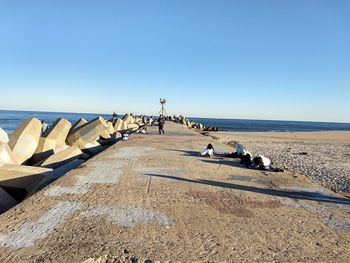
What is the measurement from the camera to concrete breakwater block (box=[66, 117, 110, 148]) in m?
14.0

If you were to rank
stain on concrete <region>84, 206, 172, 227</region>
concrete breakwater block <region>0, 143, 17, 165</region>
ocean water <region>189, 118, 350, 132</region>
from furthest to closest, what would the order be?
ocean water <region>189, 118, 350, 132</region>, concrete breakwater block <region>0, 143, 17, 165</region>, stain on concrete <region>84, 206, 172, 227</region>

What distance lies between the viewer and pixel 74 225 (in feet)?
13.0

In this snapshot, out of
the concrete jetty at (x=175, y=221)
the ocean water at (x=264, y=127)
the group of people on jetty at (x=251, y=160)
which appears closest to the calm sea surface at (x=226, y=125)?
the ocean water at (x=264, y=127)

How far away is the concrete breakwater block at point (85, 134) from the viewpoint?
14.0 meters

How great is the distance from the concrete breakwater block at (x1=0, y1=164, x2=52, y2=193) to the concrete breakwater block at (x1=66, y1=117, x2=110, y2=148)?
5877 millimetres

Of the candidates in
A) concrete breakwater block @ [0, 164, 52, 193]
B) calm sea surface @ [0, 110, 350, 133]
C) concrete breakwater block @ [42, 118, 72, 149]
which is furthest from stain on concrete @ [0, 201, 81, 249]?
calm sea surface @ [0, 110, 350, 133]

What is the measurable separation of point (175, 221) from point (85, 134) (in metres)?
11.0

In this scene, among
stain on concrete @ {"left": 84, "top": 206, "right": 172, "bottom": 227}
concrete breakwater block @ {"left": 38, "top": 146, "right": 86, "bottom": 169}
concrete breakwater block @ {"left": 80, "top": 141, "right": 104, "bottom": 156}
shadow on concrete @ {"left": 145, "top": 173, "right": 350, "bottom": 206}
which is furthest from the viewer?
concrete breakwater block @ {"left": 80, "top": 141, "right": 104, "bottom": 156}

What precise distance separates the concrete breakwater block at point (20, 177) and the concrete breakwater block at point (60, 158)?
5.75 feet

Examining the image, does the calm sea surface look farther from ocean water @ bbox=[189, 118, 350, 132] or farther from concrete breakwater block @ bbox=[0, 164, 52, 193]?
concrete breakwater block @ bbox=[0, 164, 52, 193]

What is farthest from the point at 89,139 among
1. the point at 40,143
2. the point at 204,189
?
the point at 204,189

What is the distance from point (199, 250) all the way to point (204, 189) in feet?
8.76

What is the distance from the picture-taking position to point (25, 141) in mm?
11023

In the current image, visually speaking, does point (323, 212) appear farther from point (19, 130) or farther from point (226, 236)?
point (19, 130)
